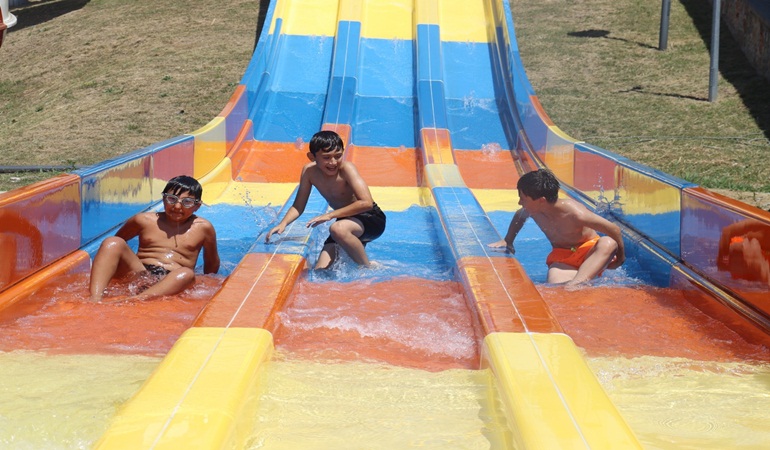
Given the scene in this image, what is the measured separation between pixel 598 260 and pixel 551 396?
203 cm

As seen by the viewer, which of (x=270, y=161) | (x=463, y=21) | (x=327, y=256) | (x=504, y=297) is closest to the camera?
(x=504, y=297)

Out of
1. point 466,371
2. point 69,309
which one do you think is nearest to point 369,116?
point 69,309

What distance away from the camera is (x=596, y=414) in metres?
2.24

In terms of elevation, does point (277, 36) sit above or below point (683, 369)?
above

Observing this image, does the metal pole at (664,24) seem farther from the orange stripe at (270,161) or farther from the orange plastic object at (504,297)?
the orange plastic object at (504,297)

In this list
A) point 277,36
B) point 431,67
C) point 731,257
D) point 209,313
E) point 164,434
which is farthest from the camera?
point 277,36

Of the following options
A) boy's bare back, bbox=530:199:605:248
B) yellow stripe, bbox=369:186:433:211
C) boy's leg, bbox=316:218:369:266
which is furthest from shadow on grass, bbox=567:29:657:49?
boy's leg, bbox=316:218:369:266

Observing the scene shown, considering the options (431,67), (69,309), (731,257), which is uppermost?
(431,67)

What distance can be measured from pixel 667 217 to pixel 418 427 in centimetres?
249

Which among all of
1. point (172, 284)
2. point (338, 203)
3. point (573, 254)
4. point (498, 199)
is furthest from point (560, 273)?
point (498, 199)

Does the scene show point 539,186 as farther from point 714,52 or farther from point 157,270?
point 714,52

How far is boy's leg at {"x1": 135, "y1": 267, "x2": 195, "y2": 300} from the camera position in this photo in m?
3.95

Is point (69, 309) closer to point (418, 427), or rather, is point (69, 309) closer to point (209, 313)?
point (209, 313)

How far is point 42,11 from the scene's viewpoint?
16125 millimetres
